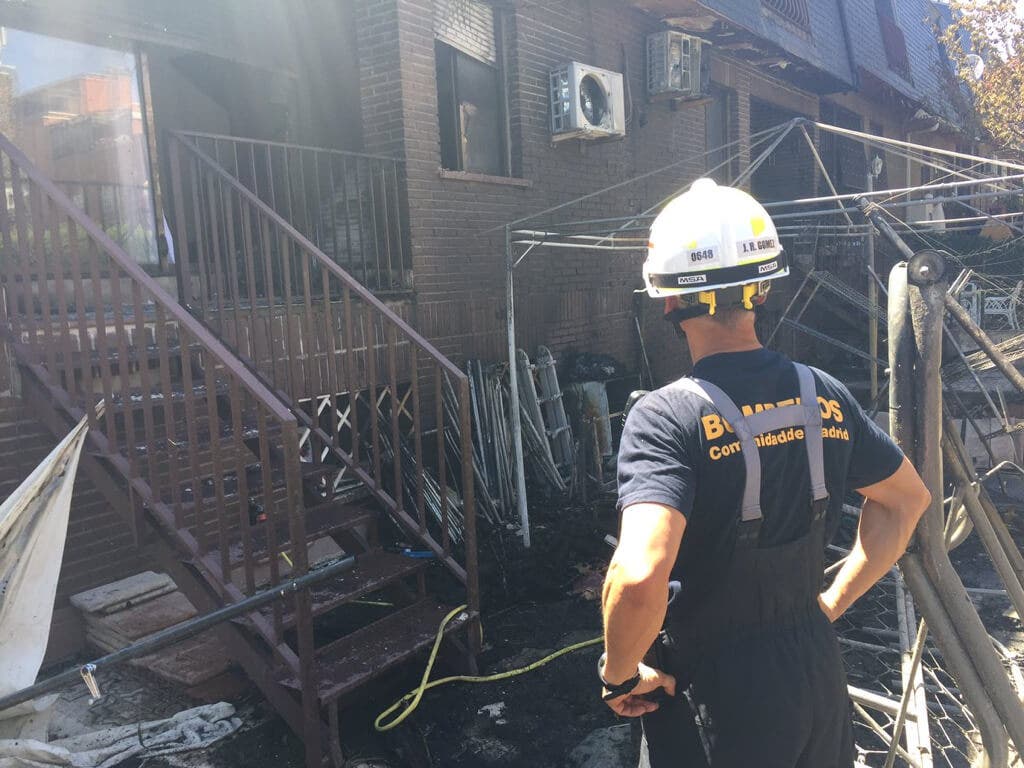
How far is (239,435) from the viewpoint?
326cm

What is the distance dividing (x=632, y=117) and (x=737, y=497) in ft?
25.4

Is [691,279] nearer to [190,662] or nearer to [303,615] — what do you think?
[303,615]

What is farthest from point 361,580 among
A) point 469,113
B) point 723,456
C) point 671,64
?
point 671,64

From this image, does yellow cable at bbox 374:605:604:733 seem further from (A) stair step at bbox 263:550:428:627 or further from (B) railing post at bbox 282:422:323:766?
(B) railing post at bbox 282:422:323:766

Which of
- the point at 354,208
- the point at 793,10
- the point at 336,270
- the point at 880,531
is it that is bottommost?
the point at 880,531

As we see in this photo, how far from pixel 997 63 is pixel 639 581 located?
1744cm

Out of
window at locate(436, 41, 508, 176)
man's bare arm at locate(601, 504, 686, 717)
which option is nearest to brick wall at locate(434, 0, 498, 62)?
window at locate(436, 41, 508, 176)

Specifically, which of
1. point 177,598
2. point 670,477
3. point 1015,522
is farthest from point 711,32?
point 670,477

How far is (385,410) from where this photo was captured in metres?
6.25

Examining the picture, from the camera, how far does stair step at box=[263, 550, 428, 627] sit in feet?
11.9

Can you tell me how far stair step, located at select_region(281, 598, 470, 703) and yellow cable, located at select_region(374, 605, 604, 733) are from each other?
0.04m

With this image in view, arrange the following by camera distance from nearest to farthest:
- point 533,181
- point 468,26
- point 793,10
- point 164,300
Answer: point 164,300
point 468,26
point 533,181
point 793,10

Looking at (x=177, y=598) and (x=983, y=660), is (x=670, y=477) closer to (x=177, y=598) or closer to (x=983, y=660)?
(x=983, y=660)

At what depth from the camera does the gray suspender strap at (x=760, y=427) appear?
1.79 m
